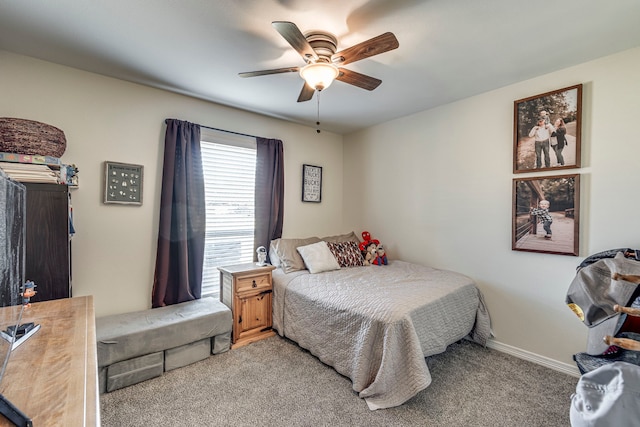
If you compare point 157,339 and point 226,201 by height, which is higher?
point 226,201

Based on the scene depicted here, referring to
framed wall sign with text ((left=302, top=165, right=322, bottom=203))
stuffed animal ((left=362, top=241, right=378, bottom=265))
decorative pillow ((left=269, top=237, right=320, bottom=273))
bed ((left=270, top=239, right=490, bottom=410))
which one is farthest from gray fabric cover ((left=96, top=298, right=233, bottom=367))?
framed wall sign with text ((left=302, top=165, right=322, bottom=203))

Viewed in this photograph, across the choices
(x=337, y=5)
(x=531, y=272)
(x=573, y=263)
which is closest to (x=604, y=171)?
(x=573, y=263)

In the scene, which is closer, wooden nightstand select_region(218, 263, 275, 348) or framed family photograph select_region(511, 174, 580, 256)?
framed family photograph select_region(511, 174, 580, 256)

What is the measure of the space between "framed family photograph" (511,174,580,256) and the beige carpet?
1.05 meters

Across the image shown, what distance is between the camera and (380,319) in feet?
6.45

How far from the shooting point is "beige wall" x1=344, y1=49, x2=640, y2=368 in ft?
6.95

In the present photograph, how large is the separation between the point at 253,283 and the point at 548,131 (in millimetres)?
3024

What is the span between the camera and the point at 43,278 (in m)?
1.75

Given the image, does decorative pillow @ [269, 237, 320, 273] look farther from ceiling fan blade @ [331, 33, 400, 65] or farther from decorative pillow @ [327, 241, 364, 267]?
ceiling fan blade @ [331, 33, 400, 65]

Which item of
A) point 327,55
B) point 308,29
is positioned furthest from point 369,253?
point 308,29

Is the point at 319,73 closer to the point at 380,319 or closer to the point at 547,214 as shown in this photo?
the point at 380,319

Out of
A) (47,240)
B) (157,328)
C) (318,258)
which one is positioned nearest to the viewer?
(47,240)

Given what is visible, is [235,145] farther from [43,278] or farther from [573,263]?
[573,263]

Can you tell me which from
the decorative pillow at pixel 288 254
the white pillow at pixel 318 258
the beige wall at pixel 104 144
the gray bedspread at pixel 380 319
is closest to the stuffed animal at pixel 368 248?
the gray bedspread at pixel 380 319
